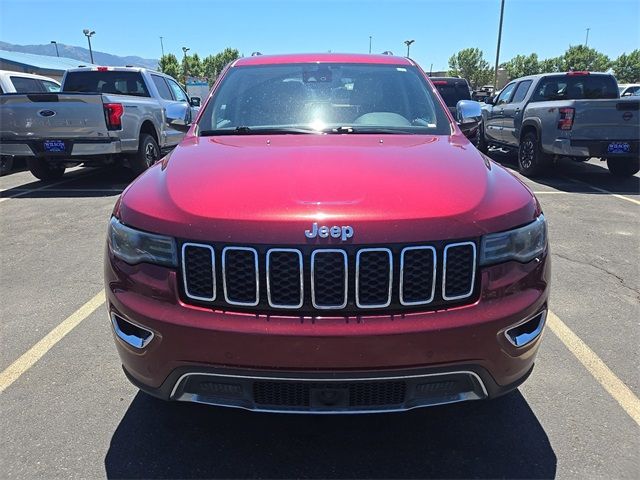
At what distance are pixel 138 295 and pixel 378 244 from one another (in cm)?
100

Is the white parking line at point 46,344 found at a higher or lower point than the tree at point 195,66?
lower

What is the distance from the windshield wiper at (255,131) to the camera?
3080 mm

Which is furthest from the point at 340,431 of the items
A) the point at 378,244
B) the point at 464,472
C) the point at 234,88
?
the point at 234,88

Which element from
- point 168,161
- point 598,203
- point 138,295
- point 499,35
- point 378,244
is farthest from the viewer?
point 499,35

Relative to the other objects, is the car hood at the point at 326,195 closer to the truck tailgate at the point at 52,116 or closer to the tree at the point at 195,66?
the truck tailgate at the point at 52,116

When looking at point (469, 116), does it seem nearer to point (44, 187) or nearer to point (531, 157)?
point (531, 157)

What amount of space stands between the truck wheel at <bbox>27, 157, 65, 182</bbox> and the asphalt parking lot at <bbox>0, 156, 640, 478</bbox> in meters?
6.16

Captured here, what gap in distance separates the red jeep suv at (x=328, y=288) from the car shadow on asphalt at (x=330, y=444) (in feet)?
1.37

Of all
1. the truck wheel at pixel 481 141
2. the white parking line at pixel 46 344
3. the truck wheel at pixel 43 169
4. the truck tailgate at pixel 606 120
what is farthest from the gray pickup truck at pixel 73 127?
the truck wheel at pixel 481 141

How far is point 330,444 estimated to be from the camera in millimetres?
2391

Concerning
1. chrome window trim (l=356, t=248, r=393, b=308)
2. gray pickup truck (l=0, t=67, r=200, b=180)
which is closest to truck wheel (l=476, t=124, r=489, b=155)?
gray pickup truck (l=0, t=67, r=200, b=180)

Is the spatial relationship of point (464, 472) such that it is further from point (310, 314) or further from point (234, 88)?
point (234, 88)

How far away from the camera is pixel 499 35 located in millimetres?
32531

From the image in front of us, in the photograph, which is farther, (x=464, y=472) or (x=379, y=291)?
(x=464, y=472)
